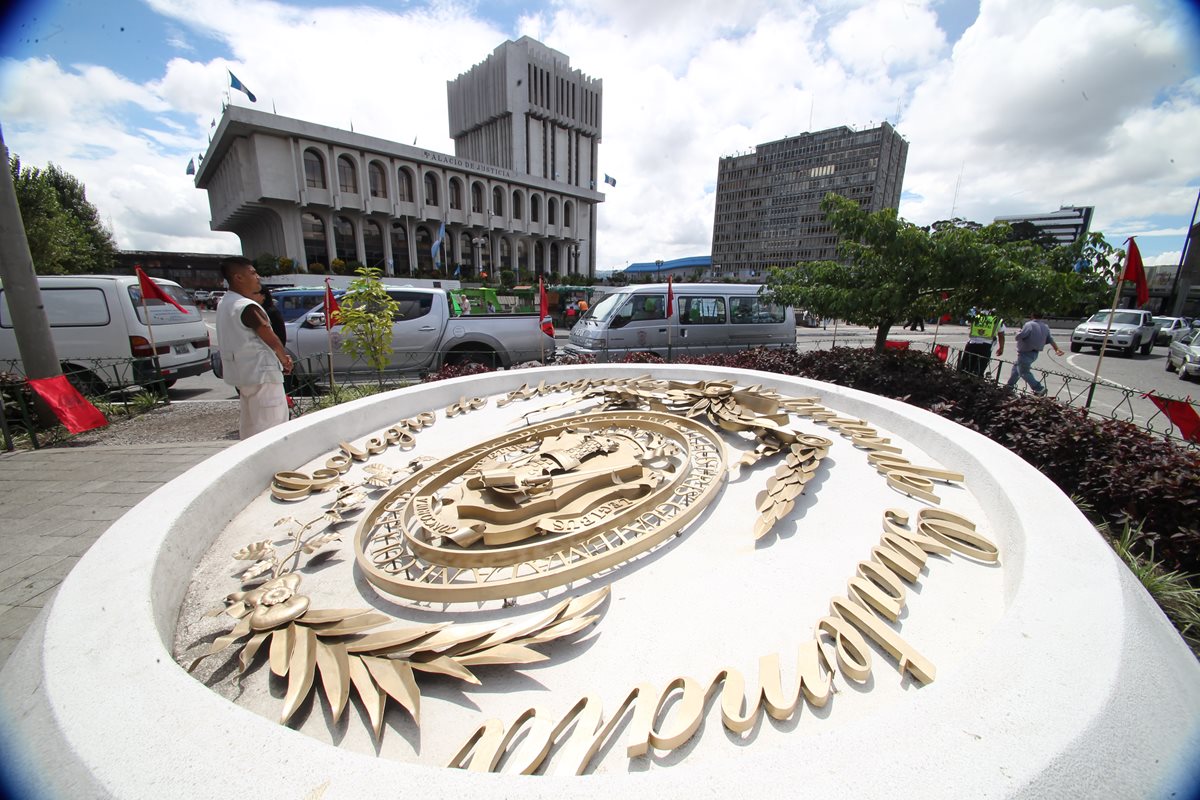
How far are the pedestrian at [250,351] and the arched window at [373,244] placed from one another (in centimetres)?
4127

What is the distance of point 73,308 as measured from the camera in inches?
303

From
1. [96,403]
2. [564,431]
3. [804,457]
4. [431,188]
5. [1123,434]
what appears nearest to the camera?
[804,457]

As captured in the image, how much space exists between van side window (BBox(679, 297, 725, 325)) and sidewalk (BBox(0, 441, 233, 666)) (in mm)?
7306

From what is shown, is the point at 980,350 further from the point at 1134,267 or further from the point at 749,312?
the point at 749,312

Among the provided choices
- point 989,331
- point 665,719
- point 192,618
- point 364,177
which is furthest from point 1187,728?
point 364,177

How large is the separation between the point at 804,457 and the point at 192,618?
116 inches

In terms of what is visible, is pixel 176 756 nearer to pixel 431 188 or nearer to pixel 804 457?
pixel 804 457

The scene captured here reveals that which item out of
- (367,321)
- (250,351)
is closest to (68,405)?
(367,321)

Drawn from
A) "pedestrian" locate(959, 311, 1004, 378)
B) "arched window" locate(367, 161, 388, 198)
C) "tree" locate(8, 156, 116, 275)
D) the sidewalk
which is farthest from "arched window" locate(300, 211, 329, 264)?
"pedestrian" locate(959, 311, 1004, 378)

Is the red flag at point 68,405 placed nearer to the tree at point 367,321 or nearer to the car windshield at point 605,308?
the tree at point 367,321

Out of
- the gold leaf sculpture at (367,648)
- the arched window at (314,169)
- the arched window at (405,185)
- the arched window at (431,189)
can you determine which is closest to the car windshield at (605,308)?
the gold leaf sculpture at (367,648)

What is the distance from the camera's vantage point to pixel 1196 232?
31875 millimetres

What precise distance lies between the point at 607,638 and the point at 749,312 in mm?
8845

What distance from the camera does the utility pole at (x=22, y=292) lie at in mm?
5754
